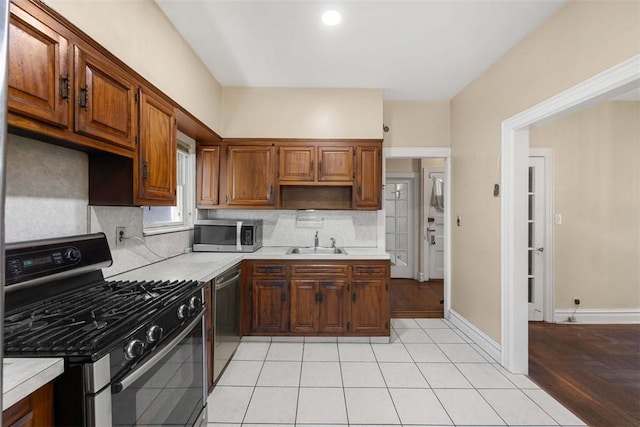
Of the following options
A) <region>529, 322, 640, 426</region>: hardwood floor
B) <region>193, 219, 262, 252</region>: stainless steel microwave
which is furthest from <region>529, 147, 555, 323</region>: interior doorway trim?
<region>193, 219, 262, 252</region>: stainless steel microwave

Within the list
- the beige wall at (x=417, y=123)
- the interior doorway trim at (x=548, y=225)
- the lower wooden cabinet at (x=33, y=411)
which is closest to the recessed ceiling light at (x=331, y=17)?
the beige wall at (x=417, y=123)

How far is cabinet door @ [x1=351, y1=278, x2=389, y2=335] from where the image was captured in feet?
9.85

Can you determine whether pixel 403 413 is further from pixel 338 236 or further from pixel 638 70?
pixel 638 70

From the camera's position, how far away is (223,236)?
3111 millimetres

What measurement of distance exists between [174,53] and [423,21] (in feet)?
6.28

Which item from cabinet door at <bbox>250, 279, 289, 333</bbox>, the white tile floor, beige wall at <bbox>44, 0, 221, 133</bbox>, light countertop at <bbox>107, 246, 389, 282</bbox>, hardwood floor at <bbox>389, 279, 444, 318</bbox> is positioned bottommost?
the white tile floor

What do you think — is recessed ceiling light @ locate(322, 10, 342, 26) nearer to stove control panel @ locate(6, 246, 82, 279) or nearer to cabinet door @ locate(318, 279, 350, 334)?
stove control panel @ locate(6, 246, 82, 279)

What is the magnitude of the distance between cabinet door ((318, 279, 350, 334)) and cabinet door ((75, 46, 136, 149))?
2132mm

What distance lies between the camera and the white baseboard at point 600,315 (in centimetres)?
351

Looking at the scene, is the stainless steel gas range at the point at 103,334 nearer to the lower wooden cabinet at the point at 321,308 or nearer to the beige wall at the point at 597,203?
the lower wooden cabinet at the point at 321,308

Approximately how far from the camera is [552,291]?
3.56m

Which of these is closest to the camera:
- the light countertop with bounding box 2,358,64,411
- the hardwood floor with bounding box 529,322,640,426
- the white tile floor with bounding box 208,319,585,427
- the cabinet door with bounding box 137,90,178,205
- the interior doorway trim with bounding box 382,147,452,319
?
the light countertop with bounding box 2,358,64,411

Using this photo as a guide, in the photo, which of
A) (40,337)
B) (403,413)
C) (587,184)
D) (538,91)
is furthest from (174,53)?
(587,184)

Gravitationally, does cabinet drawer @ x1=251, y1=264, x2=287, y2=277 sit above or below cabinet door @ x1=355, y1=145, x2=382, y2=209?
below
